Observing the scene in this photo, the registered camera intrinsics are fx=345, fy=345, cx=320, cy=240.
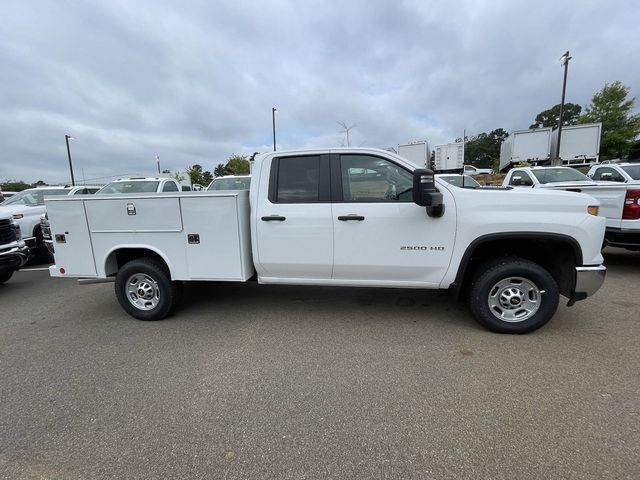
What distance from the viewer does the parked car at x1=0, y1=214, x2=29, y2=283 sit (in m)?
5.69

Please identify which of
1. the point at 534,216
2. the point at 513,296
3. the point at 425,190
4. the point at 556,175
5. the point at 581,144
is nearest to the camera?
the point at 425,190

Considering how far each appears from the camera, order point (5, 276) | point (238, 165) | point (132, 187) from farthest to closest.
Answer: point (238, 165), point (132, 187), point (5, 276)

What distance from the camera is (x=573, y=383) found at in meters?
2.79

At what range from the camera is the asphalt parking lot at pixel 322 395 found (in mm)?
2100

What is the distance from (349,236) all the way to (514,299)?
1.85 m

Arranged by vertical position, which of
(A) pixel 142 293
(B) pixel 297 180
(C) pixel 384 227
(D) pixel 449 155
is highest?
(D) pixel 449 155

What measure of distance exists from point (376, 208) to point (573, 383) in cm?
225

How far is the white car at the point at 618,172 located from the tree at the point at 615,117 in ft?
93.5

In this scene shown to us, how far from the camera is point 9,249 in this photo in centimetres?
582

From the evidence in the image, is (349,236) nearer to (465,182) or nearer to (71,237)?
(465,182)

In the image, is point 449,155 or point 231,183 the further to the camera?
point 449,155

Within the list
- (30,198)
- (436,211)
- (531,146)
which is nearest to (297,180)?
(436,211)

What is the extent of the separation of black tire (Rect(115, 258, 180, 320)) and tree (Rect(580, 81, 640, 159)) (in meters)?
40.1

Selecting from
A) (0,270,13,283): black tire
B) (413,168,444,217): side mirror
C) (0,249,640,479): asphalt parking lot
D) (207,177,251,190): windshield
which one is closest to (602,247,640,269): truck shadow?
(0,249,640,479): asphalt parking lot
